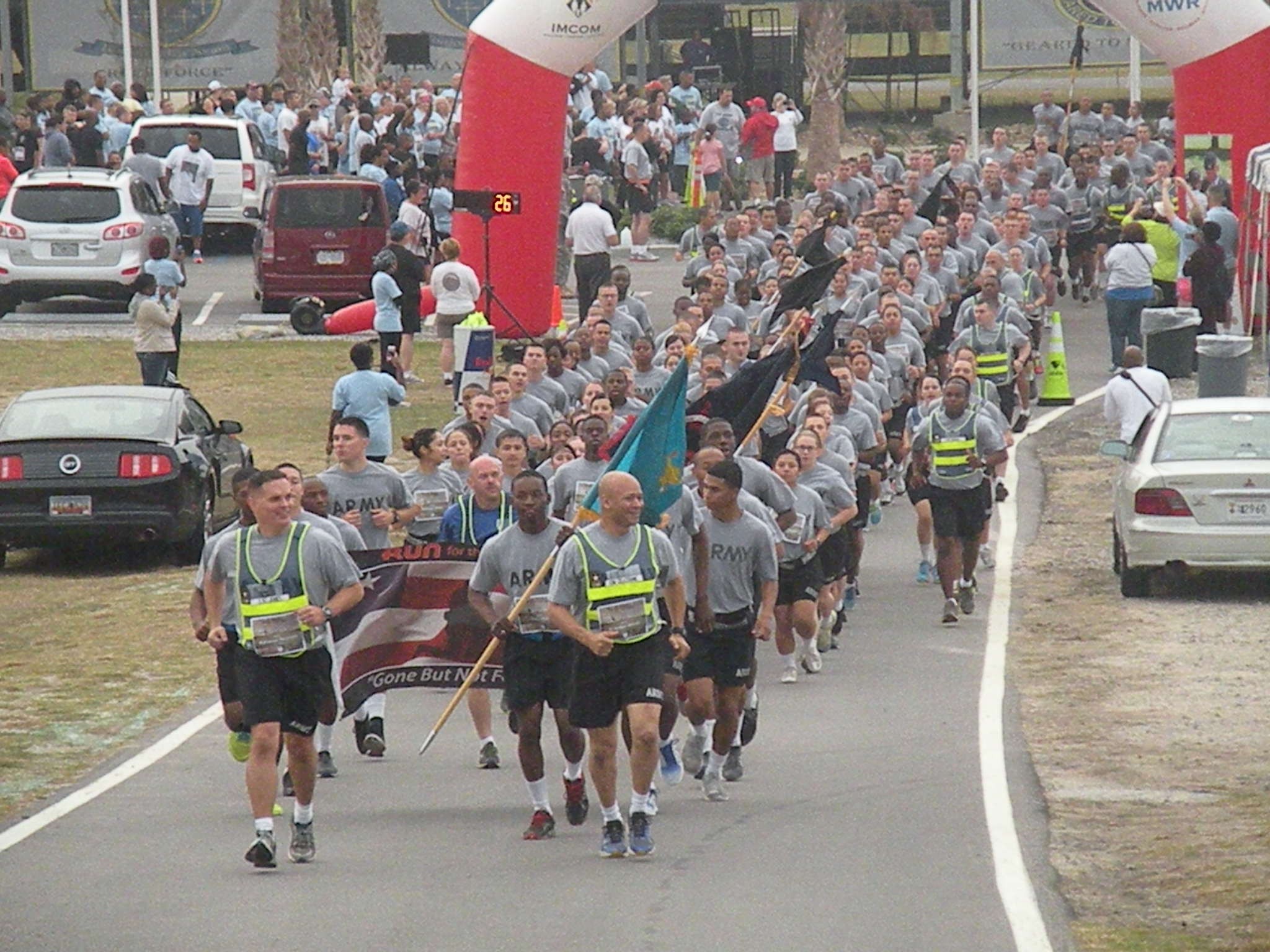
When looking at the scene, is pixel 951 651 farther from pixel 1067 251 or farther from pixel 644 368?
pixel 1067 251

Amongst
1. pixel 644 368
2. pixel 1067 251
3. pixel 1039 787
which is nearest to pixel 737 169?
pixel 1067 251

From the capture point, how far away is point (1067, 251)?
114 feet

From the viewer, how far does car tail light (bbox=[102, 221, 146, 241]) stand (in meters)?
31.5

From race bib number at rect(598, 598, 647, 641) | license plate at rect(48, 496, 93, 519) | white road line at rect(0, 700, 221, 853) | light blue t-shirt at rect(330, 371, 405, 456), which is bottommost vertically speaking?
white road line at rect(0, 700, 221, 853)

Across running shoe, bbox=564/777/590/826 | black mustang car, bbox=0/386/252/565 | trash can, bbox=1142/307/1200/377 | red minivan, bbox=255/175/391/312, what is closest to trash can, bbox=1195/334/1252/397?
trash can, bbox=1142/307/1200/377

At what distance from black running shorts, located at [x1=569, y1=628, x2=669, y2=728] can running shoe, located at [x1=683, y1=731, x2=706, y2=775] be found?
1.69m

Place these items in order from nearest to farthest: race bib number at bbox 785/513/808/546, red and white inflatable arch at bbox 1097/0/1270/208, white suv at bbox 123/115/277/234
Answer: race bib number at bbox 785/513/808/546, red and white inflatable arch at bbox 1097/0/1270/208, white suv at bbox 123/115/277/234

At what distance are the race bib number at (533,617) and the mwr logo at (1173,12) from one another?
1893 cm

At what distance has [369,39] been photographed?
4906cm

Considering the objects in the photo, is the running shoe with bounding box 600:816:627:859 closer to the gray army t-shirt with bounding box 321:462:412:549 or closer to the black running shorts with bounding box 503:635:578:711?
the black running shorts with bounding box 503:635:578:711

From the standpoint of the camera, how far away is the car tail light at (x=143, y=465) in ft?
62.6

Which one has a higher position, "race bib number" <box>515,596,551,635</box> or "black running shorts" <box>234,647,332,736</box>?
"race bib number" <box>515,596,551,635</box>

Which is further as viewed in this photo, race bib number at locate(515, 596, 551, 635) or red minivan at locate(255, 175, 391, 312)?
red minivan at locate(255, 175, 391, 312)

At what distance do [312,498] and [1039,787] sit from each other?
3727mm
